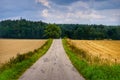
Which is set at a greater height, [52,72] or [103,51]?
[52,72]

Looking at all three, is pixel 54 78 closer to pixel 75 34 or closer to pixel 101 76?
pixel 101 76

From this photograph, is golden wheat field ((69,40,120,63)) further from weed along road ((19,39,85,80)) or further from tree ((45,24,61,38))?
tree ((45,24,61,38))

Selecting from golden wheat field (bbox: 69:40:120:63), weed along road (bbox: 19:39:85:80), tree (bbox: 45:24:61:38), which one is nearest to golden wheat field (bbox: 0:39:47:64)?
weed along road (bbox: 19:39:85:80)

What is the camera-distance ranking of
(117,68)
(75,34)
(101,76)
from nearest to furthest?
(101,76) < (117,68) < (75,34)

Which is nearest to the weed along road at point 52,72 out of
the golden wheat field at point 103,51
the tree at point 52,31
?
the golden wheat field at point 103,51

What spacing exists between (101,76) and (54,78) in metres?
2.55

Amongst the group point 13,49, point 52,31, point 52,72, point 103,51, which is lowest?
point 52,31

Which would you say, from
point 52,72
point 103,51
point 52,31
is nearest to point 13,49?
point 103,51

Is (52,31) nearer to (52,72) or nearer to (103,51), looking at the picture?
(103,51)

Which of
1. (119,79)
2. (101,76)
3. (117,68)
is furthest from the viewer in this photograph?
(117,68)

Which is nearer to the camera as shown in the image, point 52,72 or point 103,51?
point 52,72

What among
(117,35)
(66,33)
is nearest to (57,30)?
(66,33)

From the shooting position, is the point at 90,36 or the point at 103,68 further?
the point at 90,36

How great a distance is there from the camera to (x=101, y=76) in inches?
665
